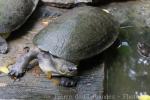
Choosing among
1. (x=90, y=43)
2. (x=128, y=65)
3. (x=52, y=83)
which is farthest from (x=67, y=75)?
(x=128, y=65)

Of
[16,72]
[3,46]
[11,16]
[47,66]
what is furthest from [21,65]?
[11,16]

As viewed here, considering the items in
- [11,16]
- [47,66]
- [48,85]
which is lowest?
[48,85]

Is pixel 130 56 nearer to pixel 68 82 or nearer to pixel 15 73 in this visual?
pixel 68 82

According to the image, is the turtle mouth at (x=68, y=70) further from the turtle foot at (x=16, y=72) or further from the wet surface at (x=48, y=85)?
the turtle foot at (x=16, y=72)

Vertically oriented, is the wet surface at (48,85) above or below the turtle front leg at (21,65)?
below

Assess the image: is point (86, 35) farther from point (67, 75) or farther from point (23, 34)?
point (23, 34)

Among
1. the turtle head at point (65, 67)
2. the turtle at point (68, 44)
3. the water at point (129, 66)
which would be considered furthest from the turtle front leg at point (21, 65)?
the water at point (129, 66)

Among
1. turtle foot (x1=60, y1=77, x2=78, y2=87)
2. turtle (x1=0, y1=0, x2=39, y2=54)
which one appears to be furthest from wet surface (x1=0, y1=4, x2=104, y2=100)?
turtle (x1=0, y1=0, x2=39, y2=54)

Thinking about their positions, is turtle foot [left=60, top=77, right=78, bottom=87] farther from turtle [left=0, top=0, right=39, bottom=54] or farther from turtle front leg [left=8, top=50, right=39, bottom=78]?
turtle [left=0, top=0, right=39, bottom=54]
